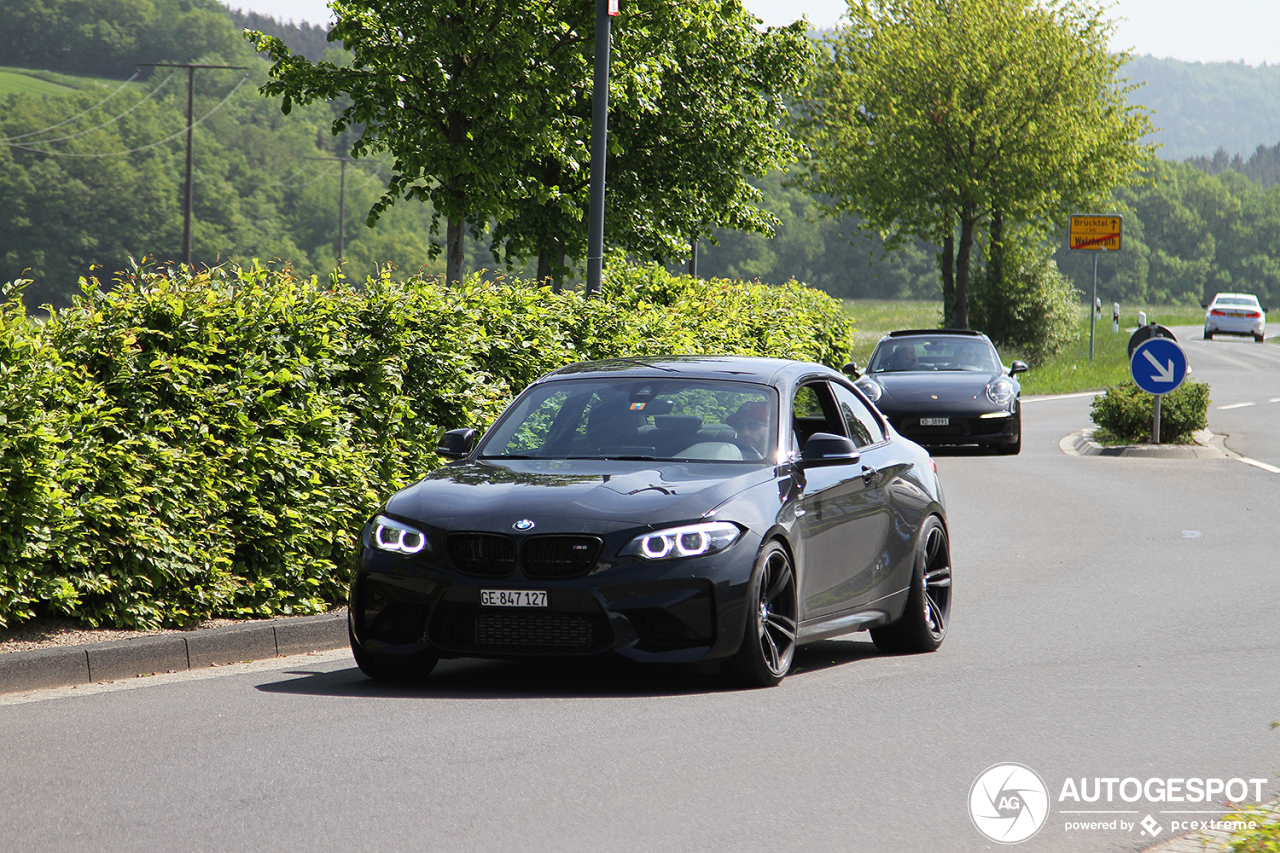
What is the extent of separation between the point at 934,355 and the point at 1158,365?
3.15 m

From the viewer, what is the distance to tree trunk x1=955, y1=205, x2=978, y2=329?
145 ft

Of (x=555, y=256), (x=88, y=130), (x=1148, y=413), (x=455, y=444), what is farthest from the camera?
(x=88, y=130)

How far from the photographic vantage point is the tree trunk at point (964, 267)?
44.2 metres

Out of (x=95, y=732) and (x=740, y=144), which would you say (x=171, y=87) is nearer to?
(x=740, y=144)

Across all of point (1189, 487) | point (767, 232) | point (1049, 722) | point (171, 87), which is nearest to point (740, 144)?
point (767, 232)

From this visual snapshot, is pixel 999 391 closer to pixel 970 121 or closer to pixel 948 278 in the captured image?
pixel 970 121

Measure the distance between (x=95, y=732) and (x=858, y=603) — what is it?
11.8 feet

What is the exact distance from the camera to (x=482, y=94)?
19656mm

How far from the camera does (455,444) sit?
764 cm

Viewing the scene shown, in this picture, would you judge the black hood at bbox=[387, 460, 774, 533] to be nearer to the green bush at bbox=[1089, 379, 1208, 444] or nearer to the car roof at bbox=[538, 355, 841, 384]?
the car roof at bbox=[538, 355, 841, 384]

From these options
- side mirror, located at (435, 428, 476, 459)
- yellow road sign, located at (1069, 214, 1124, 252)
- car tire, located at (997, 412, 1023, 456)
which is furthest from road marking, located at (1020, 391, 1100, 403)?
side mirror, located at (435, 428, 476, 459)

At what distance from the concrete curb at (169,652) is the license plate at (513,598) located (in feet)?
6.21

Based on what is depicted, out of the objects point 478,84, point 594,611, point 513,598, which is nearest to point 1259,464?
point 478,84

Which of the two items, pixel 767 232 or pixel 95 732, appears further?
pixel 767 232
